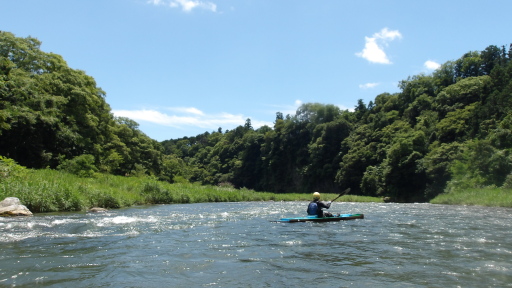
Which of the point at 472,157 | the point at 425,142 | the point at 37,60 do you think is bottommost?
the point at 472,157

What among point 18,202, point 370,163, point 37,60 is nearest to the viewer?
point 18,202

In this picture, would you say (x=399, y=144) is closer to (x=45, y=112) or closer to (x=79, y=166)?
(x=79, y=166)

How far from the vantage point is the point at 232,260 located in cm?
672

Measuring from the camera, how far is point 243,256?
710 centimetres

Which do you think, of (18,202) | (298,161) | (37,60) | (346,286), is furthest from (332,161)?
(346,286)

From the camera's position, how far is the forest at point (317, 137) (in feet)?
78.7

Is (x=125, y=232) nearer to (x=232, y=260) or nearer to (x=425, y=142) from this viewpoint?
(x=232, y=260)

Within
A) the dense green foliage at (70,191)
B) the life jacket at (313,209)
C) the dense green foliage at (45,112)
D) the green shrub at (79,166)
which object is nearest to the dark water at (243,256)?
the dense green foliage at (70,191)

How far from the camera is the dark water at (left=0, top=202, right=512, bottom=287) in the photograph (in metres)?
5.38

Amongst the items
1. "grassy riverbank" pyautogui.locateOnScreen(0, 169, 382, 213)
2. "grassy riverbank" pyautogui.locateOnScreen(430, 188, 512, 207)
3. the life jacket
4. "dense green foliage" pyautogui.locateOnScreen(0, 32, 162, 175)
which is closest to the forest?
"dense green foliage" pyautogui.locateOnScreen(0, 32, 162, 175)

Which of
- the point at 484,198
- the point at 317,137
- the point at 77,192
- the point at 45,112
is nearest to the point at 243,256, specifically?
the point at 77,192

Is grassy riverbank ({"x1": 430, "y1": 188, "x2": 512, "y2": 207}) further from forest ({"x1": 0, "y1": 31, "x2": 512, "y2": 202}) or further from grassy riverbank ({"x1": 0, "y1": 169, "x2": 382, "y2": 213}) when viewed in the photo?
grassy riverbank ({"x1": 0, "y1": 169, "x2": 382, "y2": 213})

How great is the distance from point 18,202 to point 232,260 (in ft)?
31.2

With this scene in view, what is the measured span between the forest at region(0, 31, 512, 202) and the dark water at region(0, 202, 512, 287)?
1358cm
